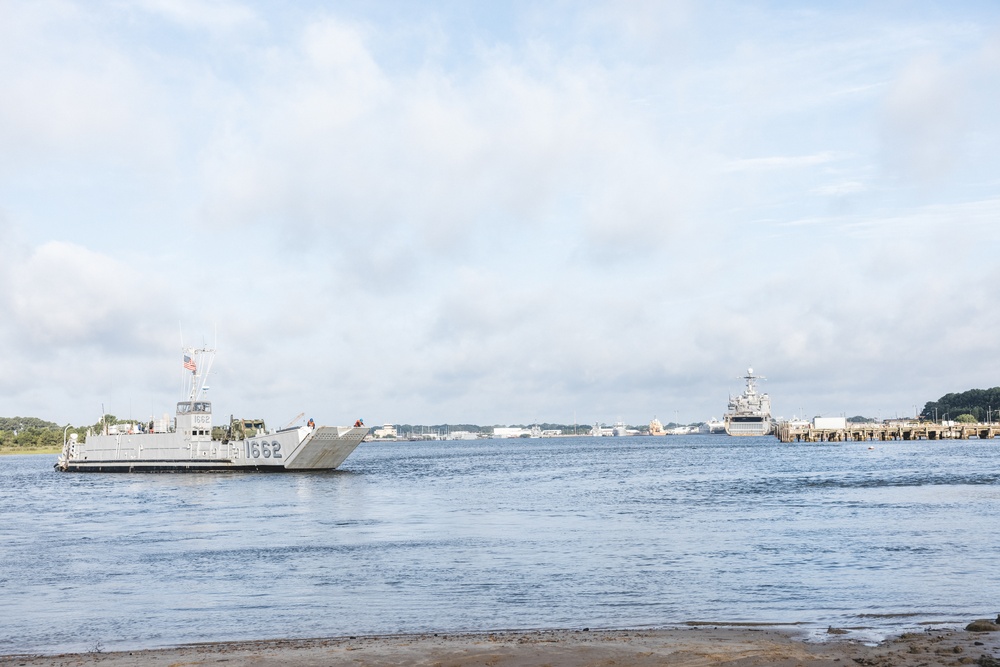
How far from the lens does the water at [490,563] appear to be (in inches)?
804

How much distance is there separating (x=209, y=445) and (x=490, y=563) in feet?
219

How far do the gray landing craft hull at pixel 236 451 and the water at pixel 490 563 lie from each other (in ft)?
88.2

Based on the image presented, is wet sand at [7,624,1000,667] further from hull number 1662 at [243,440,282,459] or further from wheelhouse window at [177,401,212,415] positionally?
wheelhouse window at [177,401,212,415]

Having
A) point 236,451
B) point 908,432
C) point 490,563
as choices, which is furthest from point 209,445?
point 908,432

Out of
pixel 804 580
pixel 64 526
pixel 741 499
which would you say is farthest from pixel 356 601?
pixel 741 499

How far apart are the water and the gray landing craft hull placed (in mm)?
26885

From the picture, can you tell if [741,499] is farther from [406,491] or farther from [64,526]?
[64,526]

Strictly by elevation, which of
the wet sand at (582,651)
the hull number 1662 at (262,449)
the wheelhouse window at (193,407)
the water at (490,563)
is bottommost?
the water at (490,563)

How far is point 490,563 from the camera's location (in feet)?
93.1

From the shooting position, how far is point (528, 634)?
60.2 ft

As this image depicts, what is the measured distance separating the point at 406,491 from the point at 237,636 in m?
45.8

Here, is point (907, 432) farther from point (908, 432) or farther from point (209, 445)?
point (209, 445)

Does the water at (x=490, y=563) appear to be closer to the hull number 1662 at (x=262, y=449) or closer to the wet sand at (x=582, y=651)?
A: the wet sand at (x=582, y=651)

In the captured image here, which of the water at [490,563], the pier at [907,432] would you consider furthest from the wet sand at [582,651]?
the pier at [907,432]
